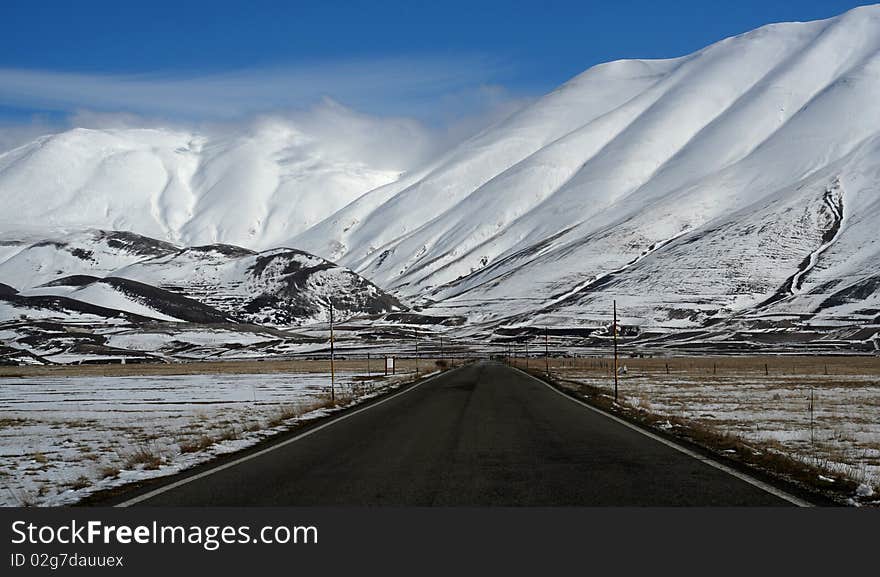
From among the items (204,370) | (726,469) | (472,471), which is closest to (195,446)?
(472,471)

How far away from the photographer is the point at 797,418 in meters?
28.2

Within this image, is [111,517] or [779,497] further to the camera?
[779,497]

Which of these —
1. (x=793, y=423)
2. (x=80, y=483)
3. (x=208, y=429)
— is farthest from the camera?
(x=793, y=423)

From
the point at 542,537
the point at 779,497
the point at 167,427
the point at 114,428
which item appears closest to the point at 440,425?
the point at 167,427

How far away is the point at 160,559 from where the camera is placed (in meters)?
8.43

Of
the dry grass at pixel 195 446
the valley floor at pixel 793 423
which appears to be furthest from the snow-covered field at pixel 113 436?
the valley floor at pixel 793 423

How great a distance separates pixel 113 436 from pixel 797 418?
1978 cm

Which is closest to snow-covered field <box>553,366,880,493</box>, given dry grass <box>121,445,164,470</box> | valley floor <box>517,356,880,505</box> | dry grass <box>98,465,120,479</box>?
valley floor <box>517,356,880,505</box>

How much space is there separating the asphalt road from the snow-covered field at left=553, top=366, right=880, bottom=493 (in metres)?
2.56

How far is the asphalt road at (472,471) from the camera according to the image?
11422 mm

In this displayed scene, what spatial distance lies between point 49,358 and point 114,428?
13151cm

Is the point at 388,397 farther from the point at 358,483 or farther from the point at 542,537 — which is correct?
the point at 542,537

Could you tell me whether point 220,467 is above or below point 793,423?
above

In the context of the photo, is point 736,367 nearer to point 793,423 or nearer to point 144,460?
point 793,423
